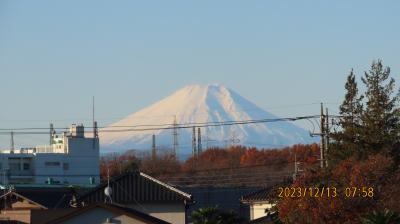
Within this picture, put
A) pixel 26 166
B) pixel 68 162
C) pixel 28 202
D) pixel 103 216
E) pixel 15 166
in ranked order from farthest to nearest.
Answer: pixel 68 162 < pixel 26 166 < pixel 15 166 < pixel 28 202 < pixel 103 216

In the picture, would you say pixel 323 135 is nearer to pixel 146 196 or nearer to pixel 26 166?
pixel 146 196

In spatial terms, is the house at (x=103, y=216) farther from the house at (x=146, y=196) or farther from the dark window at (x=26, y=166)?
the dark window at (x=26, y=166)

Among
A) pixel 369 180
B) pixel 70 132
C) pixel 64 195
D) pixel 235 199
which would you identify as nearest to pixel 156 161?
pixel 70 132

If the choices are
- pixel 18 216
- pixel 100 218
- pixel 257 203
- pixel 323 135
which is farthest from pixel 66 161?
pixel 100 218

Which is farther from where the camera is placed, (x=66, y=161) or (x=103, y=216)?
(x=66, y=161)

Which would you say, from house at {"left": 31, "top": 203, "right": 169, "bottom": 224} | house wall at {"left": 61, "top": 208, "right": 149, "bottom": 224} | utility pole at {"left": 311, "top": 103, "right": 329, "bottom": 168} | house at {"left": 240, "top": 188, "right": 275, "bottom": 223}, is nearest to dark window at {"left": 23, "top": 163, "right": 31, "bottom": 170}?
house at {"left": 240, "top": 188, "right": 275, "bottom": 223}

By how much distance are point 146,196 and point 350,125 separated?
32.9ft

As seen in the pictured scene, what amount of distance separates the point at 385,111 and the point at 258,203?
27.6ft

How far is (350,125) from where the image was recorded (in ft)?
153

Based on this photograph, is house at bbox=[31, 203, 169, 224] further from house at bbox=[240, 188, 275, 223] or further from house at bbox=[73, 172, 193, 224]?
house at bbox=[240, 188, 275, 223]

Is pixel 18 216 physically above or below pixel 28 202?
below

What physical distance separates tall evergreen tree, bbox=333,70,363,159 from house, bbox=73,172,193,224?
7.40 metres

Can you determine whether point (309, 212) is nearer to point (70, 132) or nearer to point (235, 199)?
point (235, 199)

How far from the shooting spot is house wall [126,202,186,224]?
151 ft
